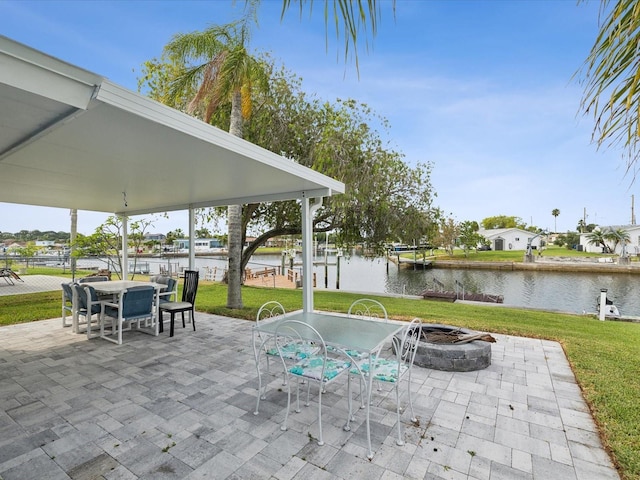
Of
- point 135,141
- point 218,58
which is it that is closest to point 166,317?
point 135,141

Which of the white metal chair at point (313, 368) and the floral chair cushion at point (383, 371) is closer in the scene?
the white metal chair at point (313, 368)

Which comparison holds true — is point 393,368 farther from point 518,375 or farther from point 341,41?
point 341,41

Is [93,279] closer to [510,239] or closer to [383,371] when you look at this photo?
[383,371]

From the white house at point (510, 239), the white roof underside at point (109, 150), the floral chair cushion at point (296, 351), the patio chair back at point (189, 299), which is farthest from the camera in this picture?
the white house at point (510, 239)

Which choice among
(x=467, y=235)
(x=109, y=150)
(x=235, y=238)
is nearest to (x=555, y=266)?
(x=467, y=235)

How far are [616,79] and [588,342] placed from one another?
5374mm

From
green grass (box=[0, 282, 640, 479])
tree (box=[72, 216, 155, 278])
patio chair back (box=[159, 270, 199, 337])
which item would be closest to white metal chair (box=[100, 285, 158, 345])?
patio chair back (box=[159, 270, 199, 337])

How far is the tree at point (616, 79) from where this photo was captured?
1039 mm

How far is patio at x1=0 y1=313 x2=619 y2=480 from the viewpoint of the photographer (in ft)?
7.03

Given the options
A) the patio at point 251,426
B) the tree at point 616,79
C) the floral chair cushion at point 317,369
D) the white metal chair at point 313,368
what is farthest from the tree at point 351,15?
the patio at point 251,426

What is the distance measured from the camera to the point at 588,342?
4973 millimetres

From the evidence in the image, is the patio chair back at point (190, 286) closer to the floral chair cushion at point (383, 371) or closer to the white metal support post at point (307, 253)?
the white metal support post at point (307, 253)

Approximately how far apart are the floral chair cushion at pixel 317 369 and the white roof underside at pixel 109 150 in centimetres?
211

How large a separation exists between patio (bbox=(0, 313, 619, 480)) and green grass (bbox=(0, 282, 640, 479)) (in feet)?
0.49
